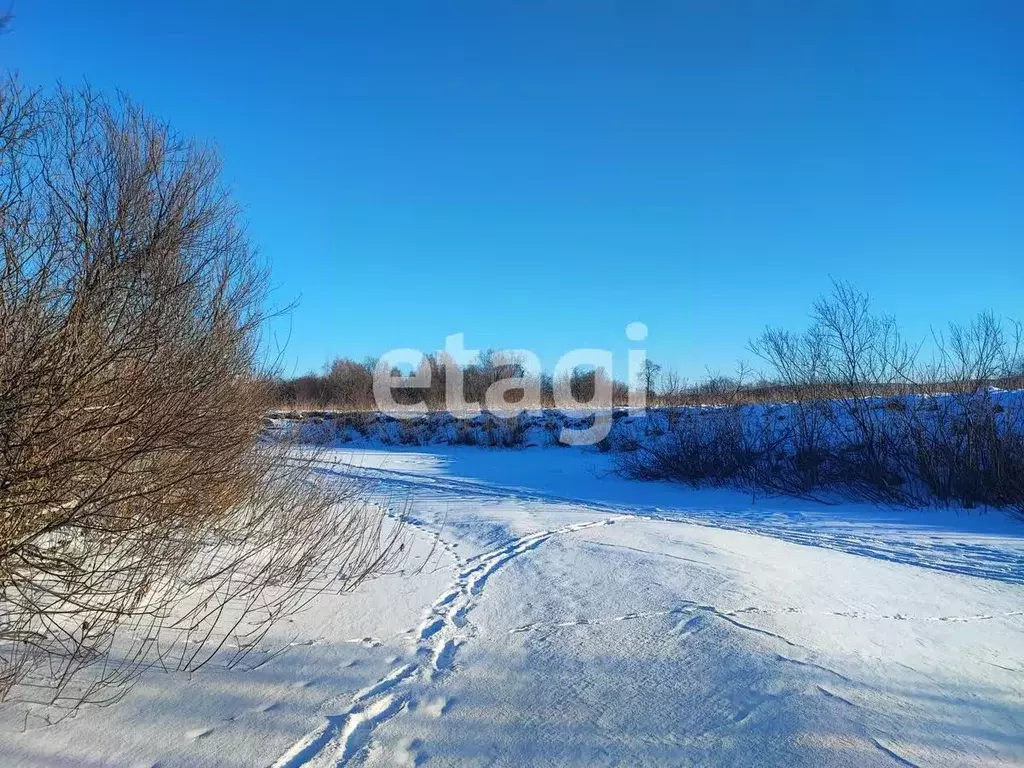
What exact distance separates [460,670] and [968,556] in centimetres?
629

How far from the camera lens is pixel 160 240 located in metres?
5.27

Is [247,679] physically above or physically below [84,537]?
below

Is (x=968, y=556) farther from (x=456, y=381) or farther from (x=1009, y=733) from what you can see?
(x=456, y=381)

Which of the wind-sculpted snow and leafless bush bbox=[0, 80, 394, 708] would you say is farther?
the wind-sculpted snow

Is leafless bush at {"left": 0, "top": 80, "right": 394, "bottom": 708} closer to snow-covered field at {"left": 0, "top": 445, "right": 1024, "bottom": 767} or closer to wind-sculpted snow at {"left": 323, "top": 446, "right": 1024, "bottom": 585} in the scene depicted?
snow-covered field at {"left": 0, "top": 445, "right": 1024, "bottom": 767}

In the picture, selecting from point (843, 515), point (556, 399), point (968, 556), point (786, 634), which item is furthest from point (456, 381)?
point (786, 634)

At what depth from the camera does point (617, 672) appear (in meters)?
3.93

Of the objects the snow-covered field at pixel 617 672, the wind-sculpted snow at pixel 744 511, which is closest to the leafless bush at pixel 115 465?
the snow-covered field at pixel 617 672

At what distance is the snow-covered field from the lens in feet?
10.1

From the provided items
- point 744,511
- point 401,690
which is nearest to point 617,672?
point 401,690

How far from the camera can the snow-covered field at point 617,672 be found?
10.1 feet

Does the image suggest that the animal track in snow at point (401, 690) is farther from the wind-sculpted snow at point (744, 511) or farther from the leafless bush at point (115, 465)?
the wind-sculpted snow at point (744, 511)

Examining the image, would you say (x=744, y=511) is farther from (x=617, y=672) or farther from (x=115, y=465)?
(x=115, y=465)

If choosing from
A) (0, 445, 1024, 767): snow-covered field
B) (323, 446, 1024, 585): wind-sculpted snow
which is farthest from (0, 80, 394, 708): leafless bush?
(323, 446, 1024, 585): wind-sculpted snow
